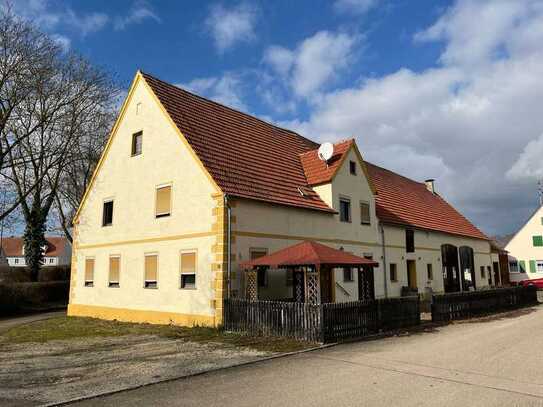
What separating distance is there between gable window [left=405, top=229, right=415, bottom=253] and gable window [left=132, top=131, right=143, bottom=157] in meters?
16.4

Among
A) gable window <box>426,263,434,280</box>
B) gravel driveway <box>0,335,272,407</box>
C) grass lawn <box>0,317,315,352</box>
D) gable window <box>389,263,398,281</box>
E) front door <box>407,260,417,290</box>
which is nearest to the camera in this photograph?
gravel driveway <box>0,335,272,407</box>

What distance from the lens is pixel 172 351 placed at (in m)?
11.6

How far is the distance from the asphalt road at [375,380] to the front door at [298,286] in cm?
402

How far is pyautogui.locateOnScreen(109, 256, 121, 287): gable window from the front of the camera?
64.8ft

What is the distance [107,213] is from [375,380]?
16.8 metres

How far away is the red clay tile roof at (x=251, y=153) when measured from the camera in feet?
56.2

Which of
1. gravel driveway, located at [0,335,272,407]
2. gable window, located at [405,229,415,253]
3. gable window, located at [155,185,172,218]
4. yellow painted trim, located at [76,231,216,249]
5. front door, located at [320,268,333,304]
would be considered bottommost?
gravel driveway, located at [0,335,272,407]

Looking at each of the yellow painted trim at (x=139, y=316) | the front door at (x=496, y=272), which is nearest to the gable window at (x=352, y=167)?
the yellow painted trim at (x=139, y=316)

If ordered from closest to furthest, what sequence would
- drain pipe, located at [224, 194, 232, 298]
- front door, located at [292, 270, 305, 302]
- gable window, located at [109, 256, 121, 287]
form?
drain pipe, located at [224, 194, 232, 298] → front door, located at [292, 270, 305, 302] → gable window, located at [109, 256, 121, 287]

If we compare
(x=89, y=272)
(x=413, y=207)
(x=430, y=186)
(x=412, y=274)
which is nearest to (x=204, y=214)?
(x=89, y=272)

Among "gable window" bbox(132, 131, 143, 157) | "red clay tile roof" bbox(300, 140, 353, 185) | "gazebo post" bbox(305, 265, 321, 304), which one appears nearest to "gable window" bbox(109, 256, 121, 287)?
"gable window" bbox(132, 131, 143, 157)

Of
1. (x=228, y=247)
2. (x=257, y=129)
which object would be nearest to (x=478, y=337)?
(x=228, y=247)

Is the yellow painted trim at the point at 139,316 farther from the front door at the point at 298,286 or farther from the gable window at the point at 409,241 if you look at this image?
the gable window at the point at 409,241

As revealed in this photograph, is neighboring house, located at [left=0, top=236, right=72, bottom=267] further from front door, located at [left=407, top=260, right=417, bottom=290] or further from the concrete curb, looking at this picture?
the concrete curb
